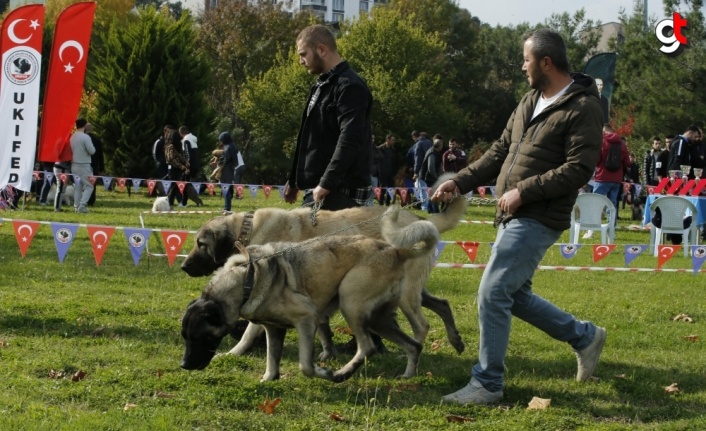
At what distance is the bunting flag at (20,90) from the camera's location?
14328 millimetres

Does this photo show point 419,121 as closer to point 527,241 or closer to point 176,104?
point 176,104

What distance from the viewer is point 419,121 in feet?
159

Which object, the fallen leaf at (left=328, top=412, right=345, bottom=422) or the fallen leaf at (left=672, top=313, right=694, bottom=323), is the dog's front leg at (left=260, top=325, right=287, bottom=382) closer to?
the fallen leaf at (left=328, top=412, right=345, bottom=422)

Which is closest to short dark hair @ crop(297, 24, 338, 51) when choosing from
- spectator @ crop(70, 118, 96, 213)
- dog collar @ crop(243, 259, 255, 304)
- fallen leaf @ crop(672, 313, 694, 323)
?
dog collar @ crop(243, 259, 255, 304)

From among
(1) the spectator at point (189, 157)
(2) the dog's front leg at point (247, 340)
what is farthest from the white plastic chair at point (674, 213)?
(1) the spectator at point (189, 157)

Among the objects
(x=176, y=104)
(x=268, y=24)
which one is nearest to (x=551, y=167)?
(x=176, y=104)

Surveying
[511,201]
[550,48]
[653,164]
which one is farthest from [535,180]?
[653,164]

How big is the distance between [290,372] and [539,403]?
1.65 meters

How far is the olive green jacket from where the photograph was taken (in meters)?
5.11

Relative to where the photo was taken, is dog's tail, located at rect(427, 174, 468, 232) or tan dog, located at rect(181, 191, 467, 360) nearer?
dog's tail, located at rect(427, 174, 468, 232)

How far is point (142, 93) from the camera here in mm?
31406

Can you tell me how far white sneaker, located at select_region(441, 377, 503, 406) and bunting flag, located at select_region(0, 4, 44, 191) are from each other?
10.6 m

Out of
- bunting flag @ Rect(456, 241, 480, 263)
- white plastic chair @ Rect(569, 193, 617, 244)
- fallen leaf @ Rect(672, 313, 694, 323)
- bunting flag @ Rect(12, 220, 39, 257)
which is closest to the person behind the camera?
fallen leaf @ Rect(672, 313, 694, 323)

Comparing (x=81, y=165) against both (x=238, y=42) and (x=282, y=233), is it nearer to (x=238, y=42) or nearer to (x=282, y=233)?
(x=282, y=233)
